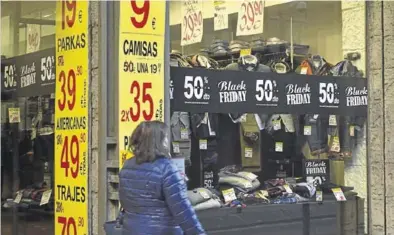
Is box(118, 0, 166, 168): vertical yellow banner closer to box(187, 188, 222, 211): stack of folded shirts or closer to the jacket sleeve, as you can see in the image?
box(187, 188, 222, 211): stack of folded shirts

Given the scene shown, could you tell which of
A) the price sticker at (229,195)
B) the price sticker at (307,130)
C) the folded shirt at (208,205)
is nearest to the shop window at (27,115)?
the folded shirt at (208,205)

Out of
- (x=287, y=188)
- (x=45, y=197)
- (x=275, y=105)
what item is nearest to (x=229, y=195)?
(x=287, y=188)

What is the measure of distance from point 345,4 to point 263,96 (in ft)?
5.39

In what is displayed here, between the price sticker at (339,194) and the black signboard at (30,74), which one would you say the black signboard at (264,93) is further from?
the black signboard at (30,74)

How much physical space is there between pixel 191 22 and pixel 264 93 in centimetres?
100

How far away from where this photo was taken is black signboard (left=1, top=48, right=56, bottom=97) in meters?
6.45

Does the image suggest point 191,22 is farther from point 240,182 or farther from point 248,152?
point 240,182

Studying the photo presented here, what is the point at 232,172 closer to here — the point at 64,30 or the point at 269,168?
the point at 269,168

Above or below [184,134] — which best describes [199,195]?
below

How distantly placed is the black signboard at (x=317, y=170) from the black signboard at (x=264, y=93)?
523 millimetres

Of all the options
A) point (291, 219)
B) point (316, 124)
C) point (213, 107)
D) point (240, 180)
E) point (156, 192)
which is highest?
point (213, 107)

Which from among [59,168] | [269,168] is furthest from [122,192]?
[269,168]

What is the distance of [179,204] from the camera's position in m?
4.32

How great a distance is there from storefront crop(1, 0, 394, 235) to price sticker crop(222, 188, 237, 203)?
10 mm
